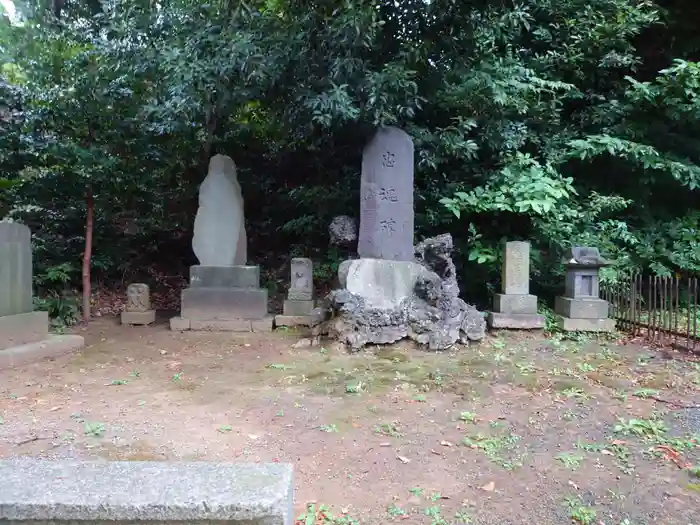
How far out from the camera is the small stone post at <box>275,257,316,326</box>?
23.4ft

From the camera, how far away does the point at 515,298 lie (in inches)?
273

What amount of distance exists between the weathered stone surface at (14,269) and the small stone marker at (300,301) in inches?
119

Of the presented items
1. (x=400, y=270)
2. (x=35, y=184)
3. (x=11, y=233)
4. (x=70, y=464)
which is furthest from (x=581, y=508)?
(x=35, y=184)

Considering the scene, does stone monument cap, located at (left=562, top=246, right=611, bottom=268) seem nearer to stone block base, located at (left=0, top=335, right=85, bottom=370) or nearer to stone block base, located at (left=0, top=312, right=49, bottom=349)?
stone block base, located at (left=0, top=335, right=85, bottom=370)

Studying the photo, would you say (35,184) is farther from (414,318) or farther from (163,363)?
(414,318)

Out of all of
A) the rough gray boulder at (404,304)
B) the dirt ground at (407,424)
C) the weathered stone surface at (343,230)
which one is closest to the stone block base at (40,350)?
the dirt ground at (407,424)

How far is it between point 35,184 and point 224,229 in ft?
10.1

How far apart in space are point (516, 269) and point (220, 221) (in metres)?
4.25

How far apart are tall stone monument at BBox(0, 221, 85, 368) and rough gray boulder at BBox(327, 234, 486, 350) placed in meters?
3.09

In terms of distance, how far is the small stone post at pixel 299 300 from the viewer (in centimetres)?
713

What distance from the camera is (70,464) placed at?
5.05 ft

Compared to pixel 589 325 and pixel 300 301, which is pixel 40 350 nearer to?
pixel 300 301

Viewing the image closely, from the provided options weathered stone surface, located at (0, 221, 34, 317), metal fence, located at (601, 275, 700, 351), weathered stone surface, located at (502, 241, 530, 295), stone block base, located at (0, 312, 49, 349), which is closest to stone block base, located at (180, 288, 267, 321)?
stone block base, located at (0, 312, 49, 349)

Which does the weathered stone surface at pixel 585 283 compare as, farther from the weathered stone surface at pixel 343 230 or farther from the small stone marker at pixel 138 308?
the small stone marker at pixel 138 308
